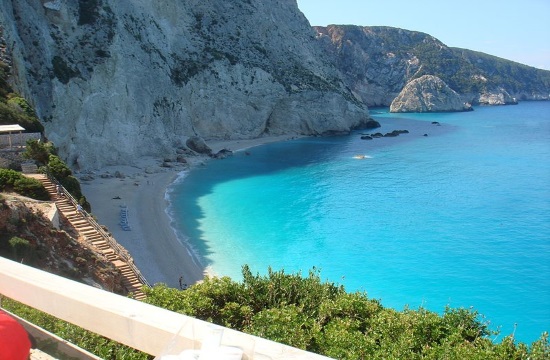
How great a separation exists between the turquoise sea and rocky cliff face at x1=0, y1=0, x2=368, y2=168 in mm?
10742

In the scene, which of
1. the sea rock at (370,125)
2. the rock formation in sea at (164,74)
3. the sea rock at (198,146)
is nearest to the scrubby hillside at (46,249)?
the rock formation in sea at (164,74)

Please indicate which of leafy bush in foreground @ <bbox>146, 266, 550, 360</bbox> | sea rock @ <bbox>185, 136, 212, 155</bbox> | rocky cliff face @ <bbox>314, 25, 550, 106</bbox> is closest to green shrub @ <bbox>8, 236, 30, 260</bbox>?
leafy bush in foreground @ <bbox>146, 266, 550, 360</bbox>

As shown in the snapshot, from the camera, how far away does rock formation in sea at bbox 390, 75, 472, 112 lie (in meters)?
149

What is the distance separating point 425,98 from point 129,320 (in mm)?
158009

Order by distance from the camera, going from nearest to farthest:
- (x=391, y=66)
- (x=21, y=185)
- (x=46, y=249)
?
(x=46, y=249) < (x=21, y=185) < (x=391, y=66)

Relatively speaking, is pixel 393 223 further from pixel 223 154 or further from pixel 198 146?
pixel 198 146

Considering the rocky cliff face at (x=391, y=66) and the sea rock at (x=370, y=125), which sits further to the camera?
the rocky cliff face at (x=391, y=66)

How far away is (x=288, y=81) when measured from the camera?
87.6 metres

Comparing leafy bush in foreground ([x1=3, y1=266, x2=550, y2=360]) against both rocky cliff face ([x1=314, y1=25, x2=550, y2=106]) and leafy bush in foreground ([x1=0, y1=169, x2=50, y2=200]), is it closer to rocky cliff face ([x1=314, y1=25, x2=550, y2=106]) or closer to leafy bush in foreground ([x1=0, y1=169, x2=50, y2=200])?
leafy bush in foreground ([x1=0, y1=169, x2=50, y2=200])

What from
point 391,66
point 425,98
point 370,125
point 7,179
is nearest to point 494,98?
point 391,66

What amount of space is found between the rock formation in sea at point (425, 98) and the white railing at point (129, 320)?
15352cm

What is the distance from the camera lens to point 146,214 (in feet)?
126

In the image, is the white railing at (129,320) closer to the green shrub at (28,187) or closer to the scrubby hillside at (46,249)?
the scrubby hillside at (46,249)

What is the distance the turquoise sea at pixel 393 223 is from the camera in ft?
93.5
